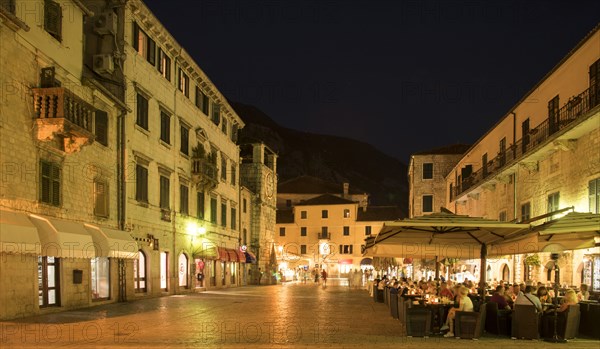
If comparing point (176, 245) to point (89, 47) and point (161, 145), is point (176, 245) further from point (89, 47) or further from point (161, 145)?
point (89, 47)

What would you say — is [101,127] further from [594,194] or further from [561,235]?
[594,194]

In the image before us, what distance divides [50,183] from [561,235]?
15994 millimetres

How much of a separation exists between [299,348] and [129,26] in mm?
20964

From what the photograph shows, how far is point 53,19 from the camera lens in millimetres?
21016

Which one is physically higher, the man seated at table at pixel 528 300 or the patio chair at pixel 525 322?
the man seated at table at pixel 528 300

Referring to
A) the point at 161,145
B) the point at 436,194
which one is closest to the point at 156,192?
the point at 161,145

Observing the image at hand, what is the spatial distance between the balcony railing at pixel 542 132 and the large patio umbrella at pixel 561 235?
6.40 meters

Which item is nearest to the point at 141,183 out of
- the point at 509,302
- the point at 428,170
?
the point at 509,302

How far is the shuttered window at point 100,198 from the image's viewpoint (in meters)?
24.3

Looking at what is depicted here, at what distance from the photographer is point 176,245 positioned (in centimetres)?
3422

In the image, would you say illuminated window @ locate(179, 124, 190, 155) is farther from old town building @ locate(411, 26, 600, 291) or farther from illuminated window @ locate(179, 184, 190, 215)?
old town building @ locate(411, 26, 600, 291)

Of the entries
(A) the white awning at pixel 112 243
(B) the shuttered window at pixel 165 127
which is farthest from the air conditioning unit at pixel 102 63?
(B) the shuttered window at pixel 165 127

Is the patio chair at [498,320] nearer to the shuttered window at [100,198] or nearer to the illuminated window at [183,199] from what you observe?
the shuttered window at [100,198]

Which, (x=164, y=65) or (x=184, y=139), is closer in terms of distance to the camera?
(x=164, y=65)
